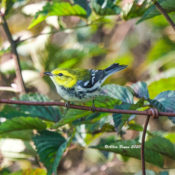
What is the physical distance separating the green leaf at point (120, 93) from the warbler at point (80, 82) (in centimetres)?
16

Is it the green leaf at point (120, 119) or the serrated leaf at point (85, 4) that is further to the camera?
the serrated leaf at point (85, 4)

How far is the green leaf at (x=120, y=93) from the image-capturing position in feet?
4.70

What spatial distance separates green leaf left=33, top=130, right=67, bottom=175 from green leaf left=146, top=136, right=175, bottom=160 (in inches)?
15.1

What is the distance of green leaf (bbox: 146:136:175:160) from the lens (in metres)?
1.44

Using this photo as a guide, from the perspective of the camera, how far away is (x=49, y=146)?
59.2 inches

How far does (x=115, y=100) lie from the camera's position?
136 centimetres

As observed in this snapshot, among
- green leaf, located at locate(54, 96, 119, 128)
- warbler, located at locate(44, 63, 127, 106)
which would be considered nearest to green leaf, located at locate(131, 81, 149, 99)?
green leaf, located at locate(54, 96, 119, 128)

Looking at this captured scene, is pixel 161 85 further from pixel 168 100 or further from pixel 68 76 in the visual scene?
pixel 68 76

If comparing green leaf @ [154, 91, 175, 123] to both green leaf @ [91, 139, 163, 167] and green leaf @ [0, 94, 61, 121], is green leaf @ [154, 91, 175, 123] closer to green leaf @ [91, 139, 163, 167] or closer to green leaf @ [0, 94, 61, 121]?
green leaf @ [91, 139, 163, 167]

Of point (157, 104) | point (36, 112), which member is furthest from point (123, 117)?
point (36, 112)

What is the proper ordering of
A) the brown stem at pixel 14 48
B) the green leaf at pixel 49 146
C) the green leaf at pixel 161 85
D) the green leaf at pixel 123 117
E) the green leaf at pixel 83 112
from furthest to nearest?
the brown stem at pixel 14 48 → the green leaf at pixel 161 85 → the green leaf at pixel 49 146 → the green leaf at pixel 83 112 → the green leaf at pixel 123 117

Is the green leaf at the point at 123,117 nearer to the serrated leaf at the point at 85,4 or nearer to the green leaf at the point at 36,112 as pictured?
the green leaf at the point at 36,112

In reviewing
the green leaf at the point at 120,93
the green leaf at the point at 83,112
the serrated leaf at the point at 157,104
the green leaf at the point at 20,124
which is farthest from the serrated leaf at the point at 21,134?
the serrated leaf at the point at 157,104

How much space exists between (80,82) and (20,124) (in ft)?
1.72
